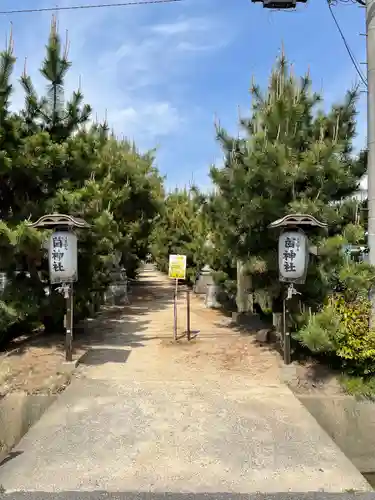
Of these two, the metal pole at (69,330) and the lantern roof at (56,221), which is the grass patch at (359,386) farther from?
the lantern roof at (56,221)

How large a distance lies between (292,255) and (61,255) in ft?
11.1

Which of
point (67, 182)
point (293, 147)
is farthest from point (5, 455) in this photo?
point (293, 147)

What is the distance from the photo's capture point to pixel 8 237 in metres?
6.67

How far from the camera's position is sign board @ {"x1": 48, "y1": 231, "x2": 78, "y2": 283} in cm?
677

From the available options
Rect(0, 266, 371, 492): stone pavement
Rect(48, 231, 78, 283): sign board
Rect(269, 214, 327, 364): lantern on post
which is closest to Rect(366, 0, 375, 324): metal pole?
Rect(269, 214, 327, 364): lantern on post

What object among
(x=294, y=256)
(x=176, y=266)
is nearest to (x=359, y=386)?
(x=294, y=256)

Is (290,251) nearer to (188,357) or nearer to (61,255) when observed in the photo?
(188,357)

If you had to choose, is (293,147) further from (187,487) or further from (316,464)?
(187,487)

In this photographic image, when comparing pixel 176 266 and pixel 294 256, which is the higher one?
pixel 294 256

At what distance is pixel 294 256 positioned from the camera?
639 centimetres

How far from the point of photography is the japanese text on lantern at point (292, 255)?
6348 mm

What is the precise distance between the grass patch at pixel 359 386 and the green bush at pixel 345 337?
9 centimetres

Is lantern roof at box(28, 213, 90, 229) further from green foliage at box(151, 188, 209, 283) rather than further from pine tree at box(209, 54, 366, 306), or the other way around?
green foliage at box(151, 188, 209, 283)

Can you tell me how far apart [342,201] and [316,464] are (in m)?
5.03
